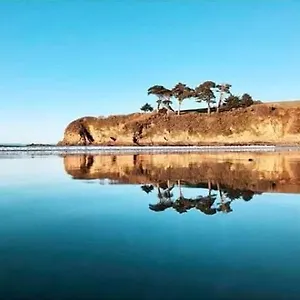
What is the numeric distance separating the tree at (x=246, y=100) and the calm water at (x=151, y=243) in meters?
89.8

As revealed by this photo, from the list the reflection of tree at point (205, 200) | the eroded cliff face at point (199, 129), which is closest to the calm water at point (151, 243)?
the reflection of tree at point (205, 200)

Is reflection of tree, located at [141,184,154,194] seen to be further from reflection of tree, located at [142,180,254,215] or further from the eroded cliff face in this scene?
the eroded cliff face

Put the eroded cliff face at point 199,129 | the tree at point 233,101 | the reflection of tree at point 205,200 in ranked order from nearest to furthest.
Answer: the reflection of tree at point 205,200
the eroded cliff face at point 199,129
the tree at point 233,101

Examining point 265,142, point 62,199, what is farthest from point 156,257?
point 265,142

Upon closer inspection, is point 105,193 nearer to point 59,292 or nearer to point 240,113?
point 59,292

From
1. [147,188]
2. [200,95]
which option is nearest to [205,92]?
[200,95]

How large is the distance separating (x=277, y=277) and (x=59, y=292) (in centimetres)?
351

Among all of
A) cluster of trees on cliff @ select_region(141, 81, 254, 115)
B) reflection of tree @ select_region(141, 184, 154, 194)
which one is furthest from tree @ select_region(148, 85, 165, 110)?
reflection of tree @ select_region(141, 184, 154, 194)

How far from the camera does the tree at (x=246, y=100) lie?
4164 inches

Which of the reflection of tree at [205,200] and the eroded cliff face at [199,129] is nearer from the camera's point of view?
the reflection of tree at [205,200]

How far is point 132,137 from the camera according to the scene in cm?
10200

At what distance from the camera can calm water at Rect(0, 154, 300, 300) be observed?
21.3 ft

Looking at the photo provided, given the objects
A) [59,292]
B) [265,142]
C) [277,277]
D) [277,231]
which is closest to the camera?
[59,292]

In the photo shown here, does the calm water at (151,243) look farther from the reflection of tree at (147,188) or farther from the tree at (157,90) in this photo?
the tree at (157,90)
